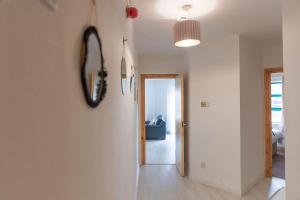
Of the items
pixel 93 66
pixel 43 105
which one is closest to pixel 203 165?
pixel 93 66

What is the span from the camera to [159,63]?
4.39 m

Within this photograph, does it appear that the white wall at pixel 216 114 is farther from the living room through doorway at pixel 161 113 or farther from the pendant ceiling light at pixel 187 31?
the living room through doorway at pixel 161 113

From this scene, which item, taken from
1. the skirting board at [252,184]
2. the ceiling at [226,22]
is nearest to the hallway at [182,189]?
the skirting board at [252,184]

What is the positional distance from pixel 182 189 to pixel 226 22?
2.59 m

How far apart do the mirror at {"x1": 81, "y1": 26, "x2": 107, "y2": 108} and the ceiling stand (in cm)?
157

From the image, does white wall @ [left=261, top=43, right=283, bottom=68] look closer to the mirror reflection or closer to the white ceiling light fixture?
the white ceiling light fixture

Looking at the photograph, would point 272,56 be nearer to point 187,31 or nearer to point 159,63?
point 159,63

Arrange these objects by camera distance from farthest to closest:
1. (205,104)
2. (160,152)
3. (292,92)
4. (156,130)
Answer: (156,130) → (160,152) → (205,104) → (292,92)

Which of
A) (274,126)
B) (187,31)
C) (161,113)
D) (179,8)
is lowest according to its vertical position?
(274,126)

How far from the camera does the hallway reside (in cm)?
303

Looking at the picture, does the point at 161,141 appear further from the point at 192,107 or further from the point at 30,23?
the point at 30,23

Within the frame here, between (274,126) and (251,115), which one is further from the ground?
(251,115)

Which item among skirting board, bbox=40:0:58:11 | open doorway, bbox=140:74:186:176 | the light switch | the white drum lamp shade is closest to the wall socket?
open doorway, bbox=140:74:186:176

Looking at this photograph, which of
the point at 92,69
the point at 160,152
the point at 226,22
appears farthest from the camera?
the point at 160,152
